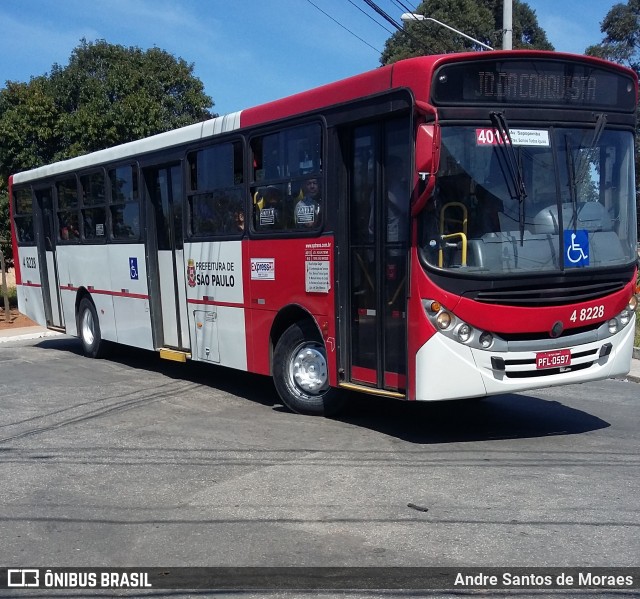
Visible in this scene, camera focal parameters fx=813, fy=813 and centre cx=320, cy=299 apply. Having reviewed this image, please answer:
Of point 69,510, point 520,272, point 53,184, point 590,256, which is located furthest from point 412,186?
point 53,184

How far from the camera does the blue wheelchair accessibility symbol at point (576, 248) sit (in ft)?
23.1

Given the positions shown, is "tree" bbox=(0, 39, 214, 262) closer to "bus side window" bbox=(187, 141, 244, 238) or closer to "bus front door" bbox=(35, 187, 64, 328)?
"bus front door" bbox=(35, 187, 64, 328)

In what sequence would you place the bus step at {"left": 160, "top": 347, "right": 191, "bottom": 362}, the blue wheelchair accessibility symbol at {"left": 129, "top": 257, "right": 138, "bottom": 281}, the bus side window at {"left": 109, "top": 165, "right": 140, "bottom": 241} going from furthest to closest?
the blue wheelchair accessibility symbol at {"left": 129, "top": 257, "right": 138, "bottom": 281}
the bus side window at {"left": 109, "top": 165, "right": 140, "bottom": 241}
the bus step at {"left": 160, "top": 347, "right": 191, "bottom": 362}

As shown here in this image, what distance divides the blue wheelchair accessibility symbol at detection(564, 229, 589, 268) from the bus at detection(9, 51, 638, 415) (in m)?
0.02

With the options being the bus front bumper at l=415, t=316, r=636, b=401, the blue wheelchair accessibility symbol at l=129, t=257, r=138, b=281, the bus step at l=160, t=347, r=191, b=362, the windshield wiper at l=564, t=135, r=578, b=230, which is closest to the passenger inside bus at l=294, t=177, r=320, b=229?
the bus front bumper at l=415, t=316, r=636, b=401

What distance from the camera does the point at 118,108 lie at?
20453 millimetres

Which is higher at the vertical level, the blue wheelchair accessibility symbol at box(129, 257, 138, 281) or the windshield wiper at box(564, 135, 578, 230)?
the windshield wiper at box(564, 135, 578, 230)

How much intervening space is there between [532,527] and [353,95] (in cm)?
424

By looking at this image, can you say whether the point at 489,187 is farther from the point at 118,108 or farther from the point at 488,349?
the point at 118,108

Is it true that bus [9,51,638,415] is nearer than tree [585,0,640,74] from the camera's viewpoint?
Yes

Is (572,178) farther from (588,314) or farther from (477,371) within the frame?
(477,371)

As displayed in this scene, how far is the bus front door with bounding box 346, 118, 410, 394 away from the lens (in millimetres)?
7188

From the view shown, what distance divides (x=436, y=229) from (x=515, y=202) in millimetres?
713

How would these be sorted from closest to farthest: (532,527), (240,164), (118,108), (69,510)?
(532,527), (69,510), (240,164), (118,108)
